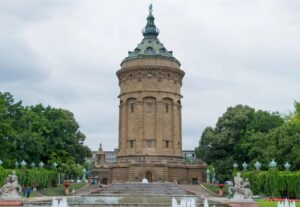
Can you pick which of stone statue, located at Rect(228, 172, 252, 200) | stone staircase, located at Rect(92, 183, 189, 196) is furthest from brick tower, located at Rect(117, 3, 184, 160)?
stone statue, located at Rect(228, 172, 252, 200)

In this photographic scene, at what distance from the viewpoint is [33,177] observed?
133 feet

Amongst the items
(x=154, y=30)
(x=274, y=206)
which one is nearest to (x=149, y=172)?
(x=154, y=30)

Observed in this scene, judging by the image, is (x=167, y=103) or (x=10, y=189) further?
(x=167, y=103)

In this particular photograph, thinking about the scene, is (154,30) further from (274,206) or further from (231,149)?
(274,206)

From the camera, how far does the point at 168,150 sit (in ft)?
193

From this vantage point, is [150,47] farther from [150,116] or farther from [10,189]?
[10,189]

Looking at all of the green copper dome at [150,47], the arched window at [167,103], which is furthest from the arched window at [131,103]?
the green copper dome at [150,47]

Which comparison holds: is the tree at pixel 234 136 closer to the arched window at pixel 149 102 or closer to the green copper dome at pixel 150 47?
the arched window at pixel 149 102

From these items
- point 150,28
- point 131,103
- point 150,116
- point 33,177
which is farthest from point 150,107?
point 33,177

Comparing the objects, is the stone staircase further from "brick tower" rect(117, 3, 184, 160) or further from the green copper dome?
the green copper dome

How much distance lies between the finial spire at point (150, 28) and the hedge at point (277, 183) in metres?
30.7

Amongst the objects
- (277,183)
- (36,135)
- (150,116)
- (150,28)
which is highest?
(150,28)

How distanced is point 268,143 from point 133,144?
64.3ft

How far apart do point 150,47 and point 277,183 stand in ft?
103
